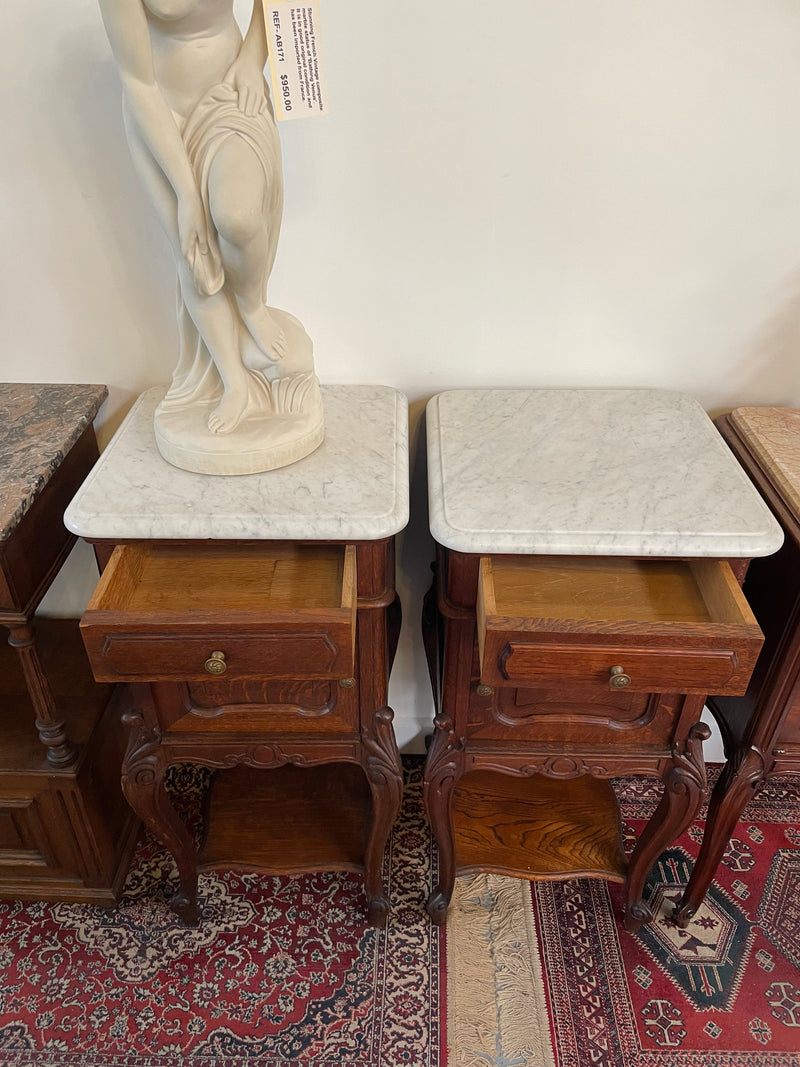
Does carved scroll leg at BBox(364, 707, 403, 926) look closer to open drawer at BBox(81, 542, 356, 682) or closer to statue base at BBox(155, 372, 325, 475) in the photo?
open drawer at BBox(81, 542, 356, 682)

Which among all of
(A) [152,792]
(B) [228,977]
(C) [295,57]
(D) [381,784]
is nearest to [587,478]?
(D) [381,784]

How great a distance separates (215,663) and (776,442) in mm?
940

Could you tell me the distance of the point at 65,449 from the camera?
3.93 feet

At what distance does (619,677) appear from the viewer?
97 centimetres

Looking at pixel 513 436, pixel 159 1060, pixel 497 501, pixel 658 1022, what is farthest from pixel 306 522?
pixel 658 1022

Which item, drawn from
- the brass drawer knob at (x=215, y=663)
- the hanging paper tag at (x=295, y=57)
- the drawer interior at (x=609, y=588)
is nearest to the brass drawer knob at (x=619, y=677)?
the drawer interior at (x=609, y=588)

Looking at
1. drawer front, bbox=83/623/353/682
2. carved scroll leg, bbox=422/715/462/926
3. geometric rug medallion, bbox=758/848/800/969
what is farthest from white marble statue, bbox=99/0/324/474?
geometric rug medallion, bbox=758/848/800/969

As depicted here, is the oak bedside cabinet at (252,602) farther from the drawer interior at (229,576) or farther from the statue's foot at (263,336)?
the statue's foot at (263,336)

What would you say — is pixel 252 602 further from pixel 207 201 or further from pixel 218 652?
pixel 207 201

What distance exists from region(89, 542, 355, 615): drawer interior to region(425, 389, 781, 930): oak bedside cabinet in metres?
0.18

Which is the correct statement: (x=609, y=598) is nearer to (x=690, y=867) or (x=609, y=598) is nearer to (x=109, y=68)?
(x=690, y=867)

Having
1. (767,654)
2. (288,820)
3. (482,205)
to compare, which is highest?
(482,205)

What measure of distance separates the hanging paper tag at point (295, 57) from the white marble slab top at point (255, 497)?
46cm

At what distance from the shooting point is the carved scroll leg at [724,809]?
122 cm
